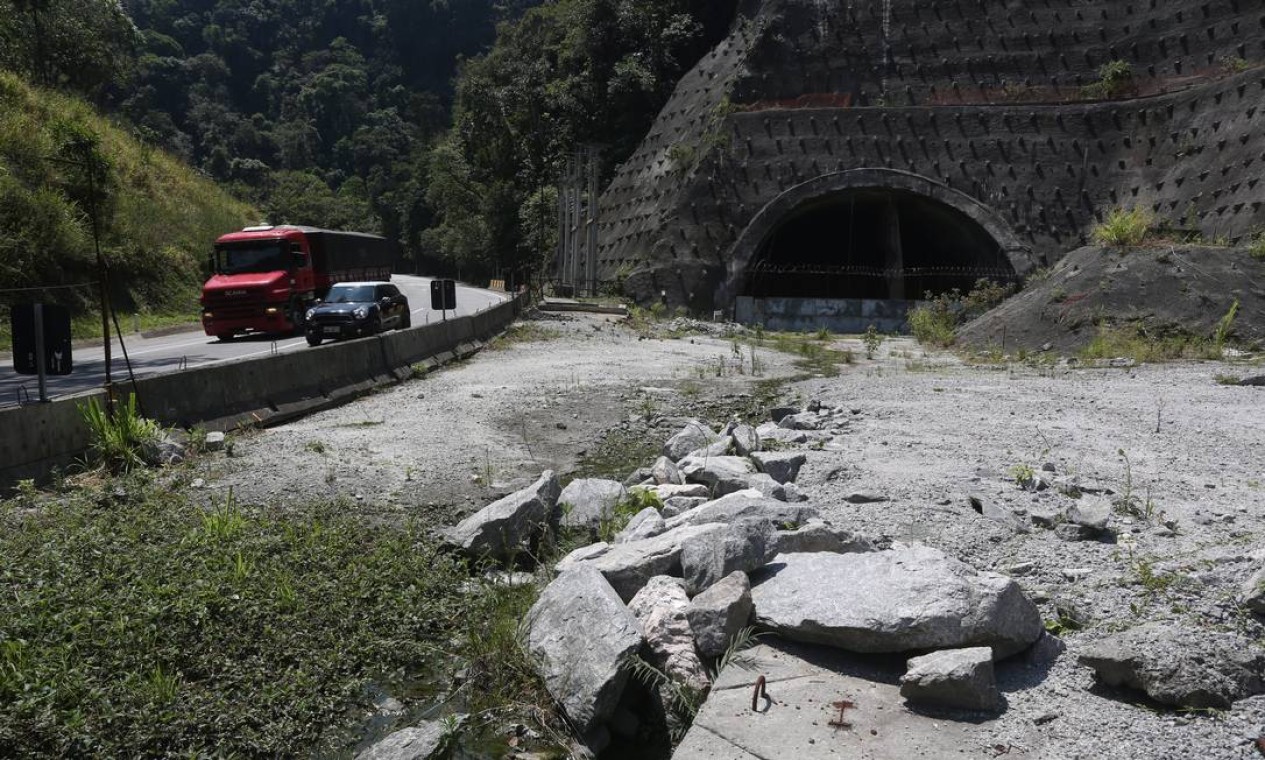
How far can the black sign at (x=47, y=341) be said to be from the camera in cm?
899

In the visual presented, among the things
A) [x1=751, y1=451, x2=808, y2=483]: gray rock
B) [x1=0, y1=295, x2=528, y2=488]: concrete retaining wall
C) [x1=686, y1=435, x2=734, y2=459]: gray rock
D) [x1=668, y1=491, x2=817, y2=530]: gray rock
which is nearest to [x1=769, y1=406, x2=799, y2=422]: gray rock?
[x1=686, y1=435, x2=734, y2=459]: gray rock

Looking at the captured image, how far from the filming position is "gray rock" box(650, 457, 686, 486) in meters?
8.95

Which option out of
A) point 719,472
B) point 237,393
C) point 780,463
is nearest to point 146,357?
point 237,393

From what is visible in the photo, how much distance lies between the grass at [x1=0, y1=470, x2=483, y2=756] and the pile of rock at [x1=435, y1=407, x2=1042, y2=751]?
2.24 feet

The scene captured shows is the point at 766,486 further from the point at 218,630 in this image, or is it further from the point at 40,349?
the point at 40,349

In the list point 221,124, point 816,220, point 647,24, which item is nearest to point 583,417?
point 816,220

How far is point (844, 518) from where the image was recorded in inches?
285

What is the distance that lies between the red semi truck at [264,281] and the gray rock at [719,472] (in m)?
18.0

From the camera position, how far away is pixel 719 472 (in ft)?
27.8

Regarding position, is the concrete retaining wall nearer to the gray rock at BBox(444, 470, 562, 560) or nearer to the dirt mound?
the gray rock at BBox(444, 470, 562, 560)

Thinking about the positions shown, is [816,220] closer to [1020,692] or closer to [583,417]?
[583,417]

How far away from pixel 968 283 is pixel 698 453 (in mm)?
31646

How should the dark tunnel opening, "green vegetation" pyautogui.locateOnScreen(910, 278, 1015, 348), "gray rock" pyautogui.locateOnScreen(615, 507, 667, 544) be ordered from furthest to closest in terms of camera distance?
the dark tunnel opening < "green vegetation" pyautogui.locateOnScreen(910, 278, 1015, 348) < "gray rock" pyautogui.locateOnScreen(615, 507, 667, 544)

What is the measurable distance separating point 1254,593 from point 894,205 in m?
34.2
